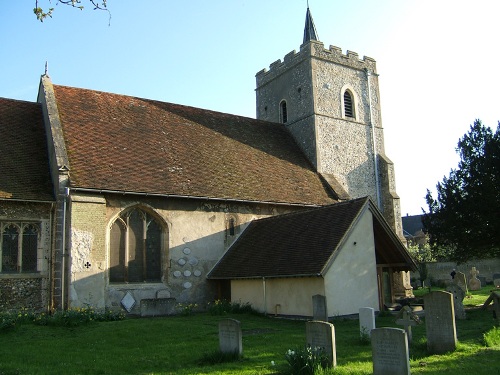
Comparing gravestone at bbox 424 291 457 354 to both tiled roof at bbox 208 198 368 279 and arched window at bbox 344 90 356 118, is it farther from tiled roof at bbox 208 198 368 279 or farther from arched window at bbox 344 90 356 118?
arched window at bbox 344 90 356 118

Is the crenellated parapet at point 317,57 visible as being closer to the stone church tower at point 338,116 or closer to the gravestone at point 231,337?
the stone church tower at point 338,116

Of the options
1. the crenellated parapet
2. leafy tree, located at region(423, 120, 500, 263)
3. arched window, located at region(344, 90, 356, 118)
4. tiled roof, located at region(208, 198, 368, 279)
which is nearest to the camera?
tiled roof, located at region(208, 198, 368, 279)

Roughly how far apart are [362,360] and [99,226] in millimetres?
10793

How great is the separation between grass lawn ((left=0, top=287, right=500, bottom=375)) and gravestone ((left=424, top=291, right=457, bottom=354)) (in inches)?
10.4

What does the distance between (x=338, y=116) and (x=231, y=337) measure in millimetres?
19404

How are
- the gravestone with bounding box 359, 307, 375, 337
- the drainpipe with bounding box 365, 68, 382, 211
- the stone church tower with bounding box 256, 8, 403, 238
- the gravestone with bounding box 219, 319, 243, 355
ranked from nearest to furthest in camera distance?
the gravestone with bounding box 219, 319, 243, 355 < the gravestone with bounding box 359, 307, 375, 337 < the stone church tower with bounding box 256, 8, 403, 238 < the drainpipe with bounding box 365, 68, 382, 211

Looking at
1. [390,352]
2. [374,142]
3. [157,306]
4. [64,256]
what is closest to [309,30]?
[374,142]

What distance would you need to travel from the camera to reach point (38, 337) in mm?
12266

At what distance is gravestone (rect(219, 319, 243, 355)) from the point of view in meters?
9.65

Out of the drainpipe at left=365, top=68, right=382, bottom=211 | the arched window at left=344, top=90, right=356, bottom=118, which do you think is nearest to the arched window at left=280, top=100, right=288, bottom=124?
the arched window at left=344, top=90, right=356, bottom=118

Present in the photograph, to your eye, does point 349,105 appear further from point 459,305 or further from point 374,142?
point 459,305

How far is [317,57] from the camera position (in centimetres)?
2719

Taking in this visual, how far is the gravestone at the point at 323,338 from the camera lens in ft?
28.1

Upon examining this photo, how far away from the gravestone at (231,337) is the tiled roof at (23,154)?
31.4 ft
